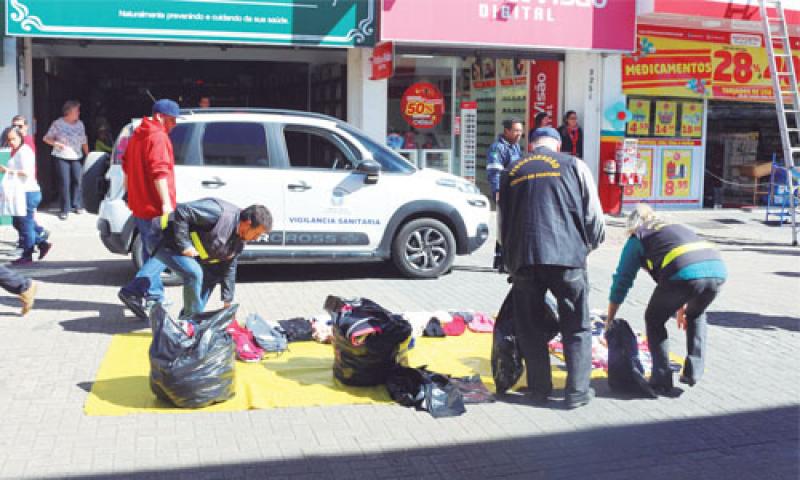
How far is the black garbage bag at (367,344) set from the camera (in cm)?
598

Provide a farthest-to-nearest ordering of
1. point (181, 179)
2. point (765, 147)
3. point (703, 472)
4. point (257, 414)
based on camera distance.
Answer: point (765, 147) < point (181, 179) < point (257, 414) < point (703, 472)

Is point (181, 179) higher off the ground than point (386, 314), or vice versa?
point (181, 179)

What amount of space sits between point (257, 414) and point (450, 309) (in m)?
3.49

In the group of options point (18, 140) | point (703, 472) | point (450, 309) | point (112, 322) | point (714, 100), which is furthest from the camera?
point (714, 100)

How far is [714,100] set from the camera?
717 inches

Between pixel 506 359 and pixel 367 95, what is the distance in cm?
1030

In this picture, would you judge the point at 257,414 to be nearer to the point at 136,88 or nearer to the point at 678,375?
the point at 678,375

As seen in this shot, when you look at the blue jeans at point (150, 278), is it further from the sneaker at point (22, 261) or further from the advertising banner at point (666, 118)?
the advertising banner at point (666, 118)

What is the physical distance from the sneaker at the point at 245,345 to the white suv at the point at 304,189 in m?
2.59

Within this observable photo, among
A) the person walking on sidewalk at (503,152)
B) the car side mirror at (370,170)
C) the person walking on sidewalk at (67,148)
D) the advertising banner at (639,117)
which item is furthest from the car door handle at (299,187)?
the advertising banner at (639,117)

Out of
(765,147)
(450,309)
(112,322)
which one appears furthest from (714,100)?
(112,322)

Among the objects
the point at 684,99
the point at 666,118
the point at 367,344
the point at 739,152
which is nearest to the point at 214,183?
the point at 367,344

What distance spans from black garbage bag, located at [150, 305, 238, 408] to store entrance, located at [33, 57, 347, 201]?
12.0 meters

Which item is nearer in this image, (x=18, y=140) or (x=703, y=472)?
(x=703, y=472)
